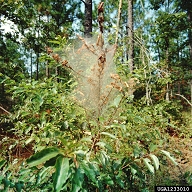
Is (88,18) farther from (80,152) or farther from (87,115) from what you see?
(80,152)

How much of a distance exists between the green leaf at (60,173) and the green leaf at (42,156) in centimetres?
3

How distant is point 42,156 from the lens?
0.67 meters

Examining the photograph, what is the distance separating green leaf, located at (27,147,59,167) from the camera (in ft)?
2.12

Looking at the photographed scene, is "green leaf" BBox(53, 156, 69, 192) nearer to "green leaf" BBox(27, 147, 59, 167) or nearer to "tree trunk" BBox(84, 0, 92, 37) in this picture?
"green leaf" BBox(27, 147, 59, 167)

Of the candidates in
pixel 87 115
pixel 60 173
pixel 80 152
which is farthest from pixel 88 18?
pixel 60 173

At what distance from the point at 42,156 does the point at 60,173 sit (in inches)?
3.0

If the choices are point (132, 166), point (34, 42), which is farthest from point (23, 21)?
point (132, 166)

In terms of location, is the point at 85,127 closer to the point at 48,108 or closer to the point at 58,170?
the point at 48,108

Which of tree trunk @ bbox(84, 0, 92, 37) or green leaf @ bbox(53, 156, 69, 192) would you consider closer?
green leaf @ bbox(53, 156, 69, 192)

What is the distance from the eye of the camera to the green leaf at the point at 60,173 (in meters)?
0.64

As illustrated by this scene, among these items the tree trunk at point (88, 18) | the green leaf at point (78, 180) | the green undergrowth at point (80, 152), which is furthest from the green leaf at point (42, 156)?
the tree trunk at point (88, 18)

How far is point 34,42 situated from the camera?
5.07 meters

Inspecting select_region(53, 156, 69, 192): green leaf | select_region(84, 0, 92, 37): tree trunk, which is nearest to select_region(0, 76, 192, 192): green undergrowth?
select_region(53, 156, 69, 192): green leaf

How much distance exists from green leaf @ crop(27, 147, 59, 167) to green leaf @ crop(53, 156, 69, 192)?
30 mm
